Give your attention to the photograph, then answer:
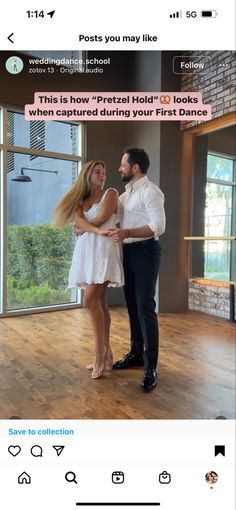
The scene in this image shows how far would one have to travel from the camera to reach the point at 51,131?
714 mm

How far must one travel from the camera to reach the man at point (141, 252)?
90 cm

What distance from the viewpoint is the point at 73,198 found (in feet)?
2.90

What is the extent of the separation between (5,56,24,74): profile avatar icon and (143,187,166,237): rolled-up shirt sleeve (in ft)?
1.47
